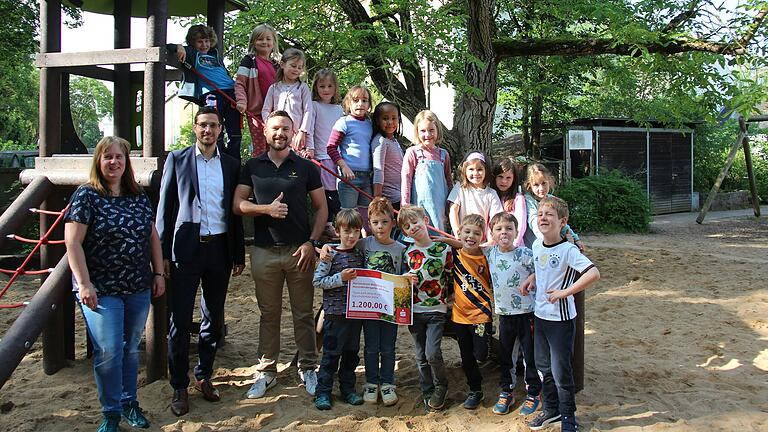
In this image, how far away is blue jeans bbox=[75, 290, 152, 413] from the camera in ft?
12.3

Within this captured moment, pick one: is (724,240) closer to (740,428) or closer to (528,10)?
(528,10)

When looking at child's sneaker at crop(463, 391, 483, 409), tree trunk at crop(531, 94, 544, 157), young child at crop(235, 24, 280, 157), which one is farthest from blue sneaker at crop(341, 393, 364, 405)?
tree trunk at crop(531, 94, 544, 157)

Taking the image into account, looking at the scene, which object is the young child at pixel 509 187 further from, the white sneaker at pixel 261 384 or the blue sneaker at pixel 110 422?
the blue sneaker at pixel 110 422

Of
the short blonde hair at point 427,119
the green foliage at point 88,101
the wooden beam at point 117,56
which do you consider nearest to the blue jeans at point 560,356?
the short blonde hair at point 427,119

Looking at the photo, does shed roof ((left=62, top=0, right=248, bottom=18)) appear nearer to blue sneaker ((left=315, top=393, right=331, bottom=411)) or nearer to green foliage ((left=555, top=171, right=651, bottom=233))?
blue sneaker ((left=315, top=393, right=331, bottom=411))

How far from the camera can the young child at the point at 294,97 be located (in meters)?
4.87

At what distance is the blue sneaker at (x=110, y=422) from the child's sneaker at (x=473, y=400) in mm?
2153

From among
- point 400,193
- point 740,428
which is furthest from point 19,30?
point 740,428

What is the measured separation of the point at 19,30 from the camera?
12.1 m

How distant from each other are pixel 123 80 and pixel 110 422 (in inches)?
141

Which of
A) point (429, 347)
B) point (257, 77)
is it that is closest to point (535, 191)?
point (429, 347)

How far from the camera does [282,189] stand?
427cm

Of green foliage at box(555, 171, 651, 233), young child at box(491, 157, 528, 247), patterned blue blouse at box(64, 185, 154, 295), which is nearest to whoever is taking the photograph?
patterned blue blouse at box(64, 185, 154, 295)

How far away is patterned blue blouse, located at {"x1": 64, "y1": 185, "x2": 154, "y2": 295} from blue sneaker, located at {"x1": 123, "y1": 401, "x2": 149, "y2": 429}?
75cm
